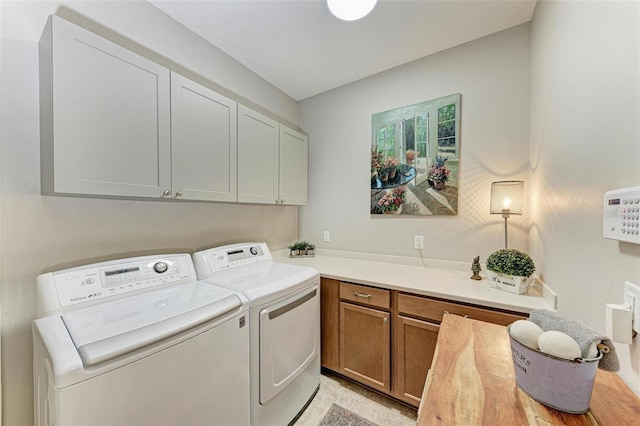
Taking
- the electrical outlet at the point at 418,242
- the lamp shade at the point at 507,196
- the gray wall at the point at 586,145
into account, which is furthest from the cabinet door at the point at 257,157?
the gray wall at the point at 586,145

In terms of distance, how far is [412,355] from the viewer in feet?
5.12

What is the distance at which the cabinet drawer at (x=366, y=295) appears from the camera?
165 cm

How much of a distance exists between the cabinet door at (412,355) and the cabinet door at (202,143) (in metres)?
1.50

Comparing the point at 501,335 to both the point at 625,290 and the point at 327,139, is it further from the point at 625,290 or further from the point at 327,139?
the point at 327,139

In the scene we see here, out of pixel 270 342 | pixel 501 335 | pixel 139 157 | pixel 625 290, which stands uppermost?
pixel 139 157

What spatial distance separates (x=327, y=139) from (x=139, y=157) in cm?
175

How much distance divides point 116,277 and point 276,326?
0.87m

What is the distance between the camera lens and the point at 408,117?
2.11 meters

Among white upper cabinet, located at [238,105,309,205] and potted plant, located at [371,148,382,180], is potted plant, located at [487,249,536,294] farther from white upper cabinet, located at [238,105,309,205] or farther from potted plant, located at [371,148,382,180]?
white upper cabinet, located at [238,105,309,205]

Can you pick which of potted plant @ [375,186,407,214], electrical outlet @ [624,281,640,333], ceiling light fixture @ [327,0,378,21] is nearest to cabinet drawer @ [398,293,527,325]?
electrical outlet @ [624,281,640,333]

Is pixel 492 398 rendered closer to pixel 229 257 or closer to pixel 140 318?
pixel 140 318

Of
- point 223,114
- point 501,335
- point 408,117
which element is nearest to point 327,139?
point 408,117

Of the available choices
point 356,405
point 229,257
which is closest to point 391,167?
point 229,257

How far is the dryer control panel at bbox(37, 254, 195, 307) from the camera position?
1068 millimetres
